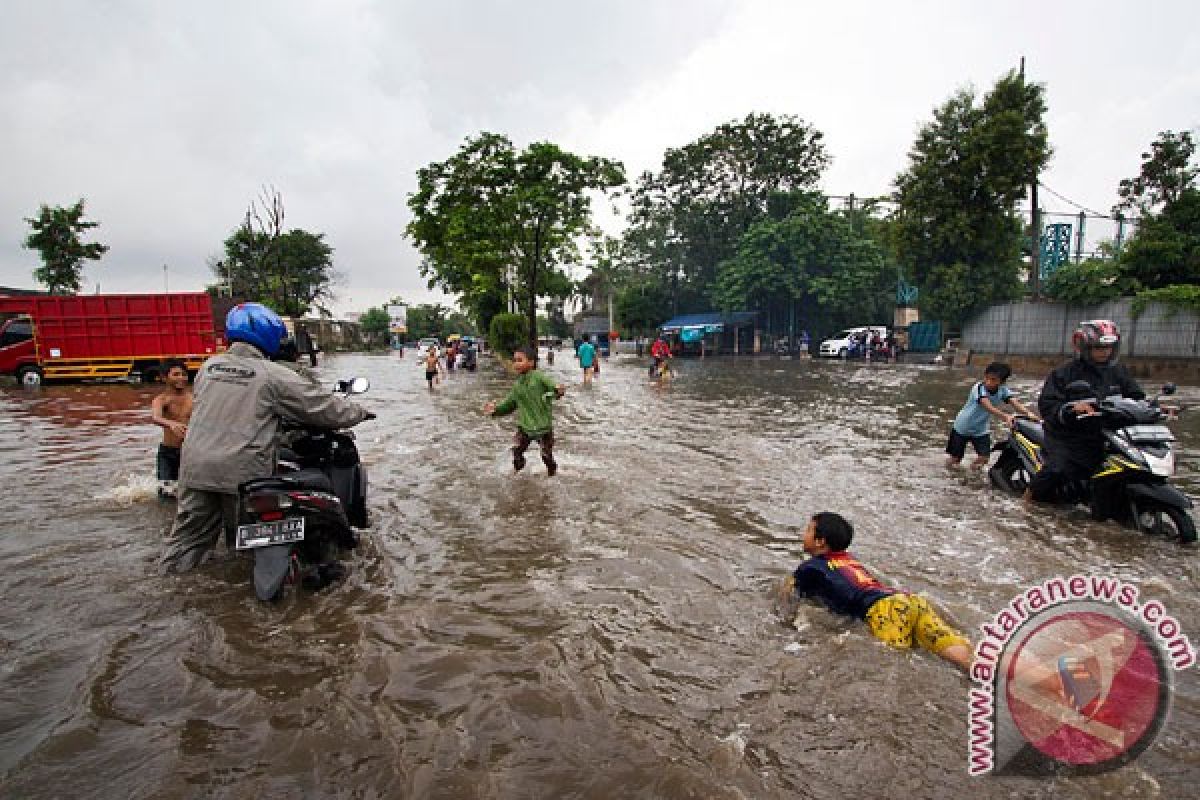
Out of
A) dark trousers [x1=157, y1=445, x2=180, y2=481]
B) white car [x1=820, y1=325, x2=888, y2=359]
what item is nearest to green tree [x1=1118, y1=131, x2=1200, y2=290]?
white car [x1=820, y1=325, x2=888, y2=359]

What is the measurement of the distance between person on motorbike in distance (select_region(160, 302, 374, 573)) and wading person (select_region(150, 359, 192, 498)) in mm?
2087

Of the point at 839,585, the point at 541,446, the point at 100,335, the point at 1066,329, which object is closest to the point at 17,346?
the point at 100,335

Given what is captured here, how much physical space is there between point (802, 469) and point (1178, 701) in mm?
4730

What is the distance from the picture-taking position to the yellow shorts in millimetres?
2887

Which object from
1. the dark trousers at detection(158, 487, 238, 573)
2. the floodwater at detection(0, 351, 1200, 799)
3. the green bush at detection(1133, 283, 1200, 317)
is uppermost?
the green bush at detection(1133, 283, 1200, 317)

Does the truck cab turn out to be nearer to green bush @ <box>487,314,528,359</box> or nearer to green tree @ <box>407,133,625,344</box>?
green tree @ <box>407,133,625,344</box>

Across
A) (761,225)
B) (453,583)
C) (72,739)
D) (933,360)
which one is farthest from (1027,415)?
(761,225)

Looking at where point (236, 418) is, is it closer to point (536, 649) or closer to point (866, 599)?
point (536, 649)

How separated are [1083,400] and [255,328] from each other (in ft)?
19.6

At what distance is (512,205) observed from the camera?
24.0 m

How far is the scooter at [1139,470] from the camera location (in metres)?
4.58

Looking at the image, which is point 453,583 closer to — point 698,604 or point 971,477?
point 698,604

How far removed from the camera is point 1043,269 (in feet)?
88.7

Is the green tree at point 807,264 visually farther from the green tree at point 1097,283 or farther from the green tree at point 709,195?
the green tree at point 1097,283
